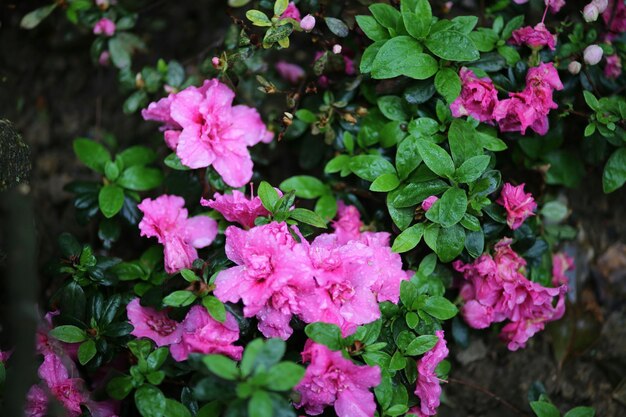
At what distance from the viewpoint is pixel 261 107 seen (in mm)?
2295

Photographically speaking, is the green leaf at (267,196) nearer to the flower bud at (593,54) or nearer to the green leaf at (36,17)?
the flower bud at (593,54)

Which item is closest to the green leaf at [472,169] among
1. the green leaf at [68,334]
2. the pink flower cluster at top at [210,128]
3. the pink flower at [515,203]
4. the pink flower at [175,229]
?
the pink flower at [515,203]

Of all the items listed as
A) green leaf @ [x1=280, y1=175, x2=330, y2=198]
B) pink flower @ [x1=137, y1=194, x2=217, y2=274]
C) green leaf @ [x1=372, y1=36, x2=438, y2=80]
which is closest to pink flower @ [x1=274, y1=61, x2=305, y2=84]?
green leaf @ [x1=280, y1=175, x2=330, y2=198]

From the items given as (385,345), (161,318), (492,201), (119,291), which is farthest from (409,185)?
(119,291)

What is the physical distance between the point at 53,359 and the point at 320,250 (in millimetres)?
746

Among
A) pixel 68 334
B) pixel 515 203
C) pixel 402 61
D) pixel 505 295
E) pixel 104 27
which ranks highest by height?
pixel 402 61

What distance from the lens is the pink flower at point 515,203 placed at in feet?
5.69

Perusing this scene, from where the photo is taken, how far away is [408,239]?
170 centimetres

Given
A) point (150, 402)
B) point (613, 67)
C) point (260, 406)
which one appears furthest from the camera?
point (613, 67)

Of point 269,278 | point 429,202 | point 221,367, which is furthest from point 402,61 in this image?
point 221,367

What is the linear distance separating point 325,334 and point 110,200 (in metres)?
0.85

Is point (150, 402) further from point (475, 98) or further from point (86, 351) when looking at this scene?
point (475, 98)

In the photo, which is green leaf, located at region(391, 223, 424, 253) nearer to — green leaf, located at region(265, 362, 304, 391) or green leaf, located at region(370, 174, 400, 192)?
green leaf, located at region(370, 174, 400, 192)

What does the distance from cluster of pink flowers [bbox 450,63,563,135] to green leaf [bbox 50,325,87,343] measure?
120 cm
